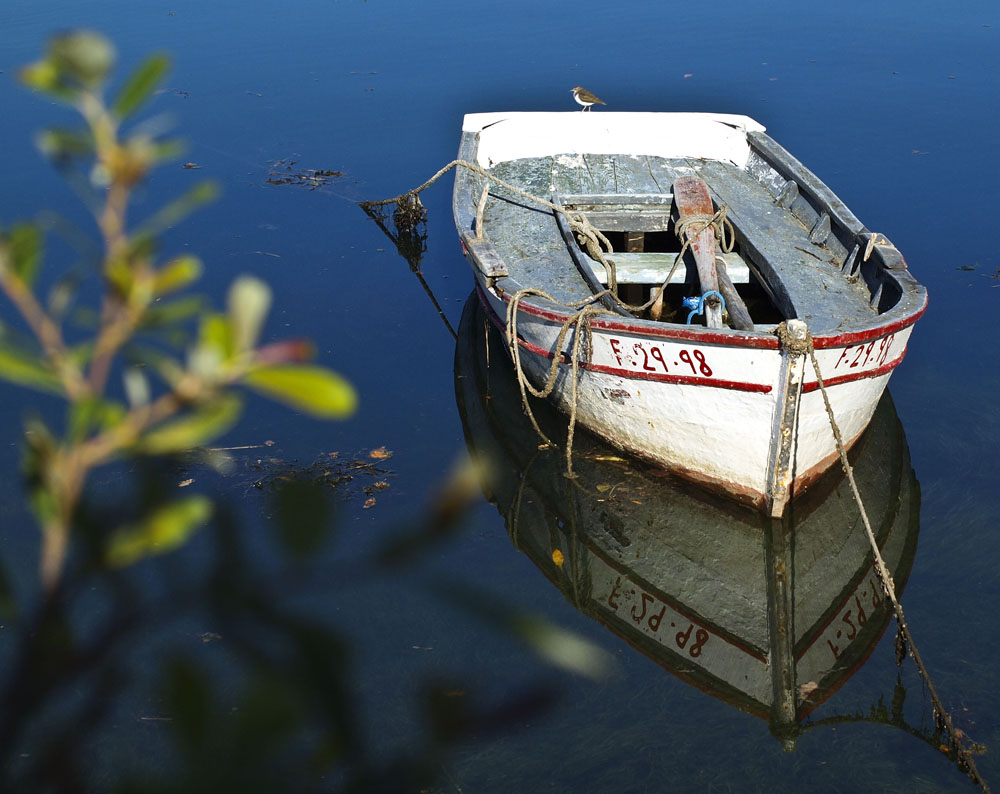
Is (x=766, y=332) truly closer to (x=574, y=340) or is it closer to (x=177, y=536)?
(x=574, y=340)

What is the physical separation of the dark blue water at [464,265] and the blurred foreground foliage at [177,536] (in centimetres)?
7

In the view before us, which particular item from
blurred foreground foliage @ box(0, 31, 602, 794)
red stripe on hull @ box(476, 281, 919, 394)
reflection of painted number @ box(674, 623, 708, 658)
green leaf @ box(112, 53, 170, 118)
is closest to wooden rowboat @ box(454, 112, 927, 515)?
red stripe on hull @ box(476, 281, 919, 394)

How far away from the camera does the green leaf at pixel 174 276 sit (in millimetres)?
849

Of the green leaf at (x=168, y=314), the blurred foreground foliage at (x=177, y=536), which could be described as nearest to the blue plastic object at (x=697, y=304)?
the blurred foreground foliage at (x=177, y=536)

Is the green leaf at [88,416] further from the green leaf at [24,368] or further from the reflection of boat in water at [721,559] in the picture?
the reflection of boat in water at [721,559]

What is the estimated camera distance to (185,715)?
79cm

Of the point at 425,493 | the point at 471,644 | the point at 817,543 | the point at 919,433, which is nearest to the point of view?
the point at 471,644

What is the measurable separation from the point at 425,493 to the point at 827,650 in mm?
2737

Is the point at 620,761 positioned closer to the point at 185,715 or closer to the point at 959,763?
the point at 959,763

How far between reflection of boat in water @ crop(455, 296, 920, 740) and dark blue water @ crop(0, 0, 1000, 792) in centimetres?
15

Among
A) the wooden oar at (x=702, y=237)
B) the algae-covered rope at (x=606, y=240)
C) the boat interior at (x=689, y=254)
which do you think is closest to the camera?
the wooden oar at (x=702, y=237)

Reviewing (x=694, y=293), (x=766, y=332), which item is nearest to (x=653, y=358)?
(x=766, y=332)

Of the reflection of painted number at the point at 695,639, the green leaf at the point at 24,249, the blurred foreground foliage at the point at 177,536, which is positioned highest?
the green leaf at the point at 24,249

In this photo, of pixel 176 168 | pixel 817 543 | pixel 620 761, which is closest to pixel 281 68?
pixel 176 168
